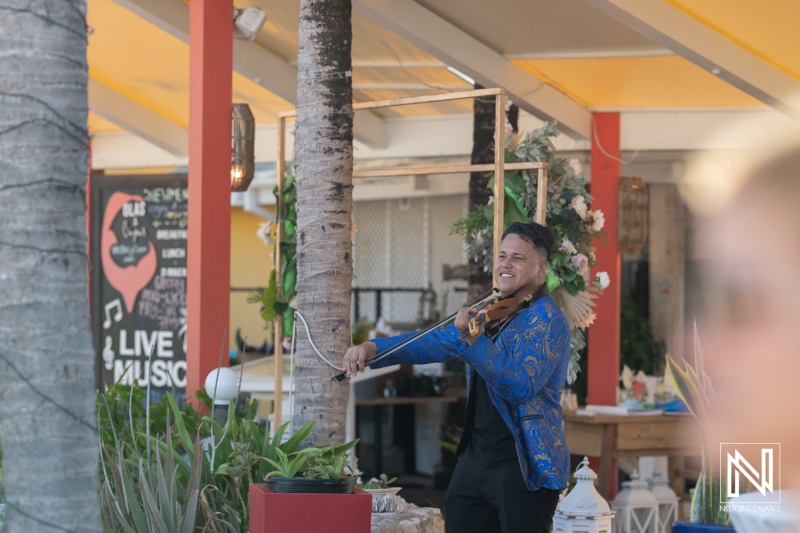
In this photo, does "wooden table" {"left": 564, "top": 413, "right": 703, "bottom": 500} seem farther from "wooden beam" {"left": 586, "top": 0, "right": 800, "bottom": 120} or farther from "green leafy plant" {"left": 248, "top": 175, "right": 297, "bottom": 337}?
"green leafy plant" {"left": 248, "top": 175, "right": 297, "bottom": 337}

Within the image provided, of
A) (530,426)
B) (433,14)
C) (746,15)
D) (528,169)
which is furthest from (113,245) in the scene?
(530,426)

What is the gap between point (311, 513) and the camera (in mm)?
3389

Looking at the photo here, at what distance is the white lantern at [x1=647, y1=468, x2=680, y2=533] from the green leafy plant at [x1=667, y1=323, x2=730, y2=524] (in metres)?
2.15

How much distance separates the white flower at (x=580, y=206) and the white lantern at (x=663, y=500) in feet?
7.54

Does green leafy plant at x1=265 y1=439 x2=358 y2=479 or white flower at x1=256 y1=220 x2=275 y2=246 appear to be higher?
white flower at x1=256 y1=220 x2=275 y2=246

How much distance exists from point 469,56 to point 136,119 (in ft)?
13.6

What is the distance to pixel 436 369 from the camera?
10.3 meters

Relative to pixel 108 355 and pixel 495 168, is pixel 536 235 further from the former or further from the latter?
pixel 108 355

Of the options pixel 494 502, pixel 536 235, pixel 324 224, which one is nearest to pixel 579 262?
pixel 324 224

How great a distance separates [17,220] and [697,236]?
10210 millimetres

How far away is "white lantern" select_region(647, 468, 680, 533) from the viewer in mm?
7137

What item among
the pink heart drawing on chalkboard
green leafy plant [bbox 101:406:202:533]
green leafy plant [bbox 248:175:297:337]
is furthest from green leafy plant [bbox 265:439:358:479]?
the pink heart drawing on chalkboard

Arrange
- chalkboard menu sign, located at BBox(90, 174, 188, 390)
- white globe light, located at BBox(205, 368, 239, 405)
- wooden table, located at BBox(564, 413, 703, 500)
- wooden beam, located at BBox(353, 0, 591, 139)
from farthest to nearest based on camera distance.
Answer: chalkboard menu sign, located at BBox(90, 174, 188, 390) → wooden table, located at BBox(564, 413, 703, 500) → wooden beam, located at BBox(353, 0, 591, 139) → white globe light, located at BBox(205, 368, 239, 405)

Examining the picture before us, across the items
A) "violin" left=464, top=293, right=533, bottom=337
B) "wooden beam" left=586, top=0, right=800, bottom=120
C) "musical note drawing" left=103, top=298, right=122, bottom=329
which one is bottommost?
"musical note drawing" left=103, top=298, right=122, bottom=329
